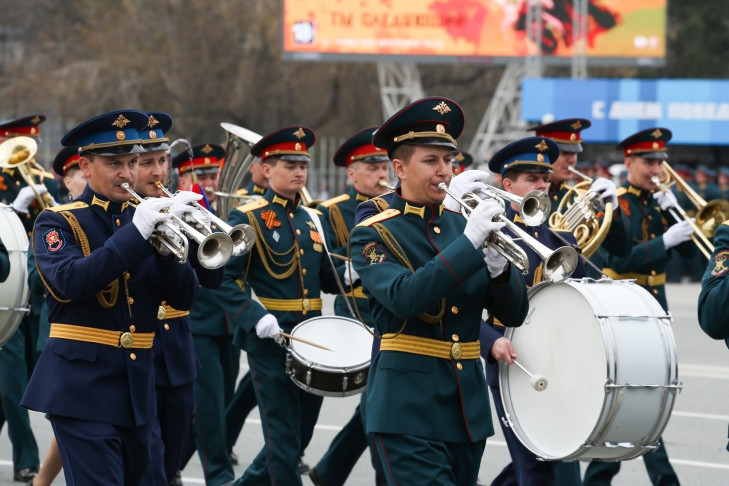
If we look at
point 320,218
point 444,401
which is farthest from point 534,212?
point 320,218

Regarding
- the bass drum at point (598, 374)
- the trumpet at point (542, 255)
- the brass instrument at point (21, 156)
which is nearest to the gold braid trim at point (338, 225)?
the brass instrument at point (21, 156)

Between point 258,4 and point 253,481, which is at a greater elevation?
point 258,4

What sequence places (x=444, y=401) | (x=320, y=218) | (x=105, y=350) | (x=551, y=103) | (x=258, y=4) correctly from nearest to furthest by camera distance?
1. (x=444, y=401)
2. (x=105, y=350)
3. (x=320, y=218)
4. (x=551, y=103)
5. (x=258, y=4)

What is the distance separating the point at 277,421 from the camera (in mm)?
7094

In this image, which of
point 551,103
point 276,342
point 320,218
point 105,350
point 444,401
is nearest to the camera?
point 444,401

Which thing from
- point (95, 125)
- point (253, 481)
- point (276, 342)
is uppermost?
point (95, 125)

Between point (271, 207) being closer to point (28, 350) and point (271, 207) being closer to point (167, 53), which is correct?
point (28, 350)

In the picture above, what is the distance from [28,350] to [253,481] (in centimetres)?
241

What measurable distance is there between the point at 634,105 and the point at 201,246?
25318 millimetres

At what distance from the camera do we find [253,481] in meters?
7.27

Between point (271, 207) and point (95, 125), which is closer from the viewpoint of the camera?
point (95, 125)

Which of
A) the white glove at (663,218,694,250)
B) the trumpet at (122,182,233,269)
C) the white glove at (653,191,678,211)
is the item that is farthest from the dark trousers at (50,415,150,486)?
the white glove at (653,191,678,211)

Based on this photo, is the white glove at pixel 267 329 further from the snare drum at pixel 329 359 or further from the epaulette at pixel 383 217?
the epaulette at pixel 383 217

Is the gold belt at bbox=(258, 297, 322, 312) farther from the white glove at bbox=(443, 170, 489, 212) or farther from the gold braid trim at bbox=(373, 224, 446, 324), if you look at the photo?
the gold braid trim at bbox=(373, 224, 446, 324)
